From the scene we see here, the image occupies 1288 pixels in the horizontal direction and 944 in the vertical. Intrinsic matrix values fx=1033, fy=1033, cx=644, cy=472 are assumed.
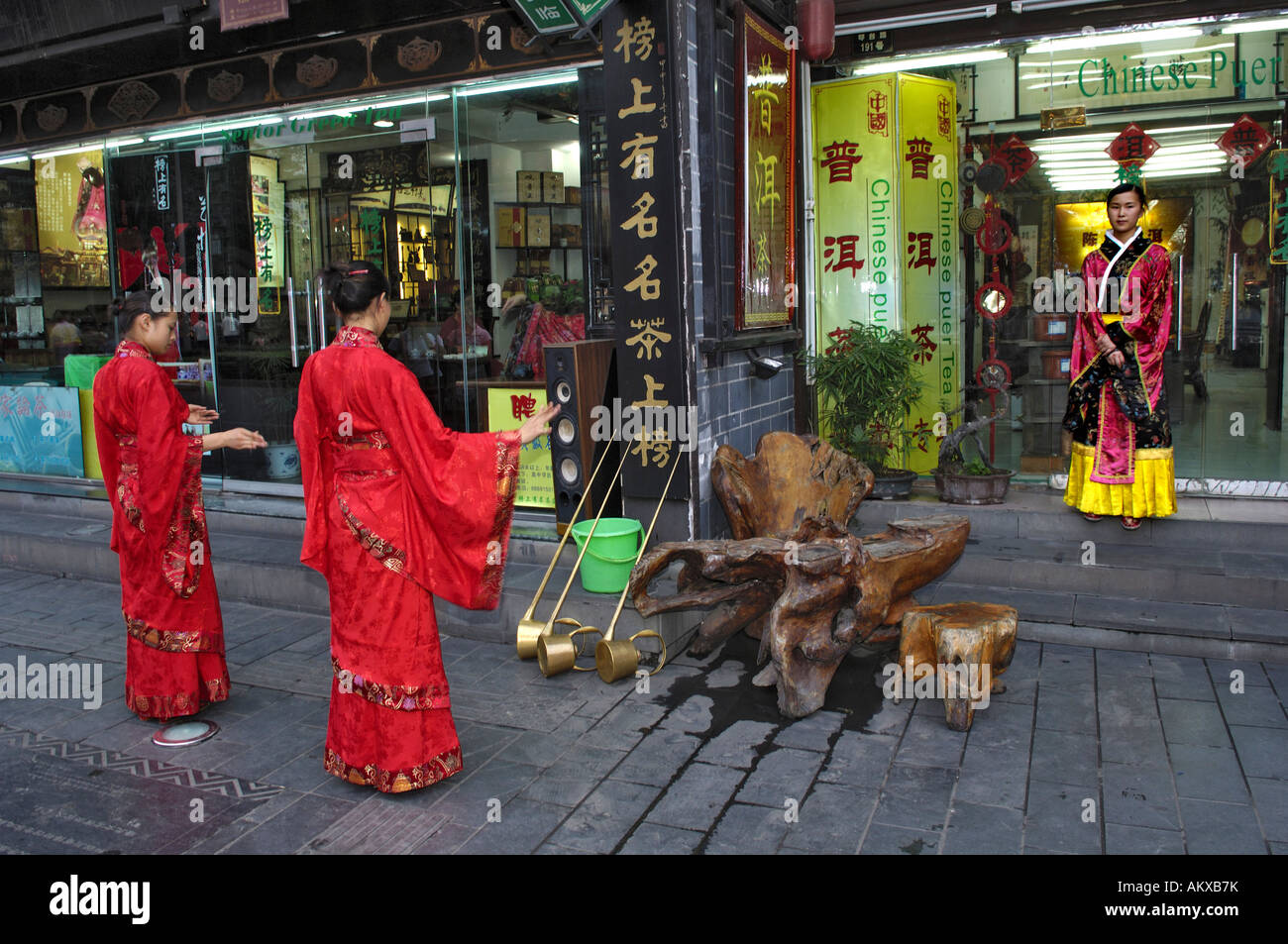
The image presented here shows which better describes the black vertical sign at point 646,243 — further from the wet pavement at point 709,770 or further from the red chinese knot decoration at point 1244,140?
the red chinese knot decoration at point 1244,140

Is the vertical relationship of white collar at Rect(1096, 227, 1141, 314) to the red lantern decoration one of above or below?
below

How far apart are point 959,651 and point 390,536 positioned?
89.3 inches

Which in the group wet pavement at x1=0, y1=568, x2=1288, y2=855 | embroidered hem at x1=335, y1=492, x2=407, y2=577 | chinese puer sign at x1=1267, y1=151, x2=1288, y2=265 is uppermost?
chinese puer sign at x1=1267, y1=151, x2=1288, y2=265

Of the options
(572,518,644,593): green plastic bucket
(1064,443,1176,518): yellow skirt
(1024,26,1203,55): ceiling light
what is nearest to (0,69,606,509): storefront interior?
(572,518,644,593): green plastic bucket

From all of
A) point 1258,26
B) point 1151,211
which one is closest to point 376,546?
point 1151,211

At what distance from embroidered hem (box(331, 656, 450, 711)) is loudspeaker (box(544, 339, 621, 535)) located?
201 cm

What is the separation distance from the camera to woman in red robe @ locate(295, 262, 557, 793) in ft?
11.8

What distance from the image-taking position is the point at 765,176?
612 centimetres

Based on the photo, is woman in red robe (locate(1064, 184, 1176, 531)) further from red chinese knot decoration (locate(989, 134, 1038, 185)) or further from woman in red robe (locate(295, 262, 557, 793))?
woman in red robe (locate(295, 262, 557, 793))

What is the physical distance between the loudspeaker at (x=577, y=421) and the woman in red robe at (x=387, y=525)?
6.11 feet

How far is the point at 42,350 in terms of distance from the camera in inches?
384

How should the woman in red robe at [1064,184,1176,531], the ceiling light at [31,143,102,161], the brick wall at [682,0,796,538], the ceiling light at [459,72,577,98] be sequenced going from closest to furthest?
the brick wall at [682,0,796,538], the woman in red robe at [1064,184,1176,531], the ceiling light at [459,72,577,98], the ceiling light at [31,143,102,161]

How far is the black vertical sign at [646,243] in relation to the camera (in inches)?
203

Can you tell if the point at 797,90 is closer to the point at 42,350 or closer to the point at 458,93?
the point at 458,93
